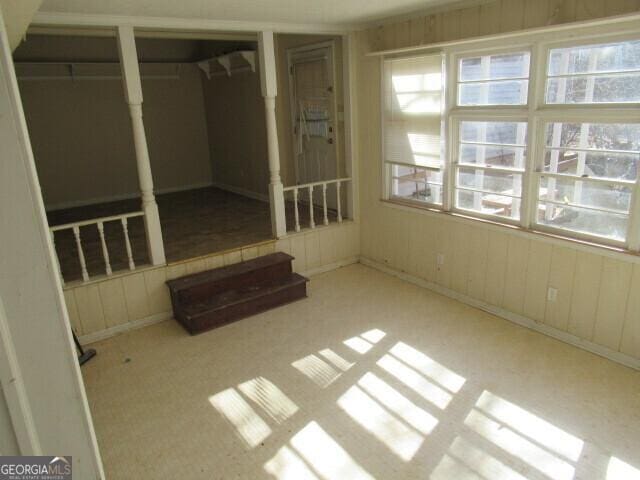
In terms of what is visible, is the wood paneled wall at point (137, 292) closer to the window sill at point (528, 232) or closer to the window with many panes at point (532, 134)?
the window sill at point (528, 232)

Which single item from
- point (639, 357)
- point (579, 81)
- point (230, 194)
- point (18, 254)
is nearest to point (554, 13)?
point (579, 81)

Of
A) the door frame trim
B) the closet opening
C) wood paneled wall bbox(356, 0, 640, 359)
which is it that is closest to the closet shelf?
the closet opening

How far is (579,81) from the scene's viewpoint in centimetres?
308

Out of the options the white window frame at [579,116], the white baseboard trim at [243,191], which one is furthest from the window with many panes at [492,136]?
the white baseboard trim at [243,191]

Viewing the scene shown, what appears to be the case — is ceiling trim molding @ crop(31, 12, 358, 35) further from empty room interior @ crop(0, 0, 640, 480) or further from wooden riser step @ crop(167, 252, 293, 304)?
wooden riser step @ crop(167, 252, 293, 304)

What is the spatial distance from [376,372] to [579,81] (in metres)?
A: 2.33

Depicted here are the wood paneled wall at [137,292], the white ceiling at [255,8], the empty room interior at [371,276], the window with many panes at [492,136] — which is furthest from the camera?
the wood paneled wall at [137,292]

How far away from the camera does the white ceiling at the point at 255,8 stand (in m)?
3.17

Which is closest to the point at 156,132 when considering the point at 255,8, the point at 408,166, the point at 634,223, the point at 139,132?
the point at 139,132

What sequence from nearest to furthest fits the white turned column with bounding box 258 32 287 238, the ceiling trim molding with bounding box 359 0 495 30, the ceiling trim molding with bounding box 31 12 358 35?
the ceiling trim molding with bounding box 31 12 358 35, the ceiling trim molding with bounding box 359 0 495 30, the white turned column with bounding box 258 32 287 238

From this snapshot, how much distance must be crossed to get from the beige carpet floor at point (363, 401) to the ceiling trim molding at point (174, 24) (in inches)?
94.6

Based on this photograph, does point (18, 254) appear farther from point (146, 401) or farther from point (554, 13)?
point (554, 13)

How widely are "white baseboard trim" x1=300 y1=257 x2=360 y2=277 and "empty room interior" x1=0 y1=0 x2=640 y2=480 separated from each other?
34mm

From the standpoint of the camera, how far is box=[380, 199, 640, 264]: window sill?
3.07 meters
